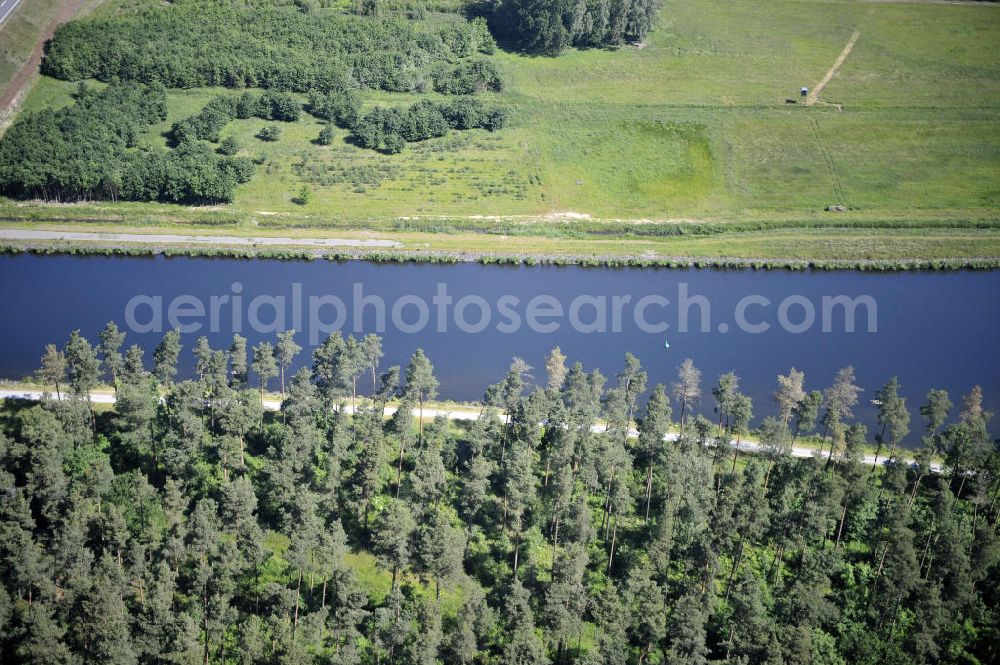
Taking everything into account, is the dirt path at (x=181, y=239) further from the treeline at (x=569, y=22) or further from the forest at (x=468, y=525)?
the treeline at (x=569, y=22)

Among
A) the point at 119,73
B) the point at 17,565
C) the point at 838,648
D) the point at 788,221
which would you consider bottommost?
the point at 838,648

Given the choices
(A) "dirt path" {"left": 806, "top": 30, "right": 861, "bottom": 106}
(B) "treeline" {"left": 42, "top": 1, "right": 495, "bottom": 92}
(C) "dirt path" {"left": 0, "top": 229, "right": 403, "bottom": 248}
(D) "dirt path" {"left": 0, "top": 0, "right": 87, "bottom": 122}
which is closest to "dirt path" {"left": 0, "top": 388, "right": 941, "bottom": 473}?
(C) "dirt path" {"left": 0, "top": 229, "right": 403, "bottom": 248}

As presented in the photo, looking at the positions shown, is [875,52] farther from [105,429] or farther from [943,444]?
[105,429]

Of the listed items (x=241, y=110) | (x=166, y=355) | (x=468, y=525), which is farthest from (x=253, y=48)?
(x=468, y=525)

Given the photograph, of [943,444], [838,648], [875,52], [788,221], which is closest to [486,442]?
[838,648]

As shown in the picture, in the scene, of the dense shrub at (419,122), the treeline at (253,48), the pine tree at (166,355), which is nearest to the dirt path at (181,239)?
the dense shrub at (419,122)

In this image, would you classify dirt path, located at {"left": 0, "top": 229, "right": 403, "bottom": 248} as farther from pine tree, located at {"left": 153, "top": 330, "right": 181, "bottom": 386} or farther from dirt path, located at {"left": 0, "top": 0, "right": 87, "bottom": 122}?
pine tree, located at {"left": 153, "top": 330, "right": 181, "bottom": 386}
